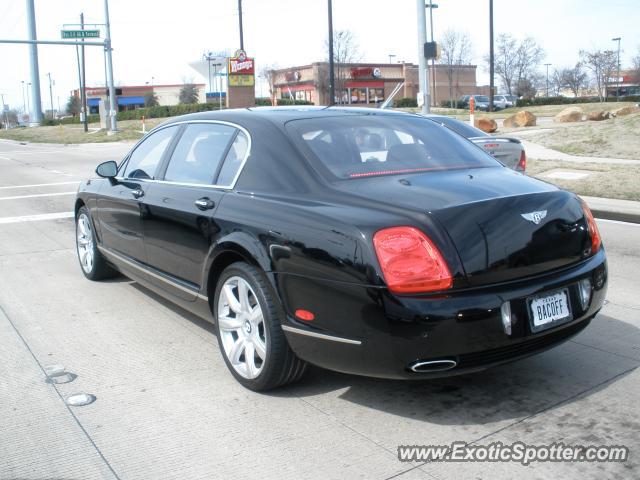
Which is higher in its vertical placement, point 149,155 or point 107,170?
point 149,155

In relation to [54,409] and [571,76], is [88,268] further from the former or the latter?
[571,76]

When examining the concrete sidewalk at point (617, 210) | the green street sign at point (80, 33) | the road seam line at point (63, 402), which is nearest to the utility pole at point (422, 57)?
the concrete sidewalk at point (617, 210)

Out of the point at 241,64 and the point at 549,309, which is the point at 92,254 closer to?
the point at 549,309

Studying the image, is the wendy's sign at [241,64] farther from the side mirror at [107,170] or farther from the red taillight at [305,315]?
the red taillight at [305,315]

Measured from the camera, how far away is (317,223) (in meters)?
3.68

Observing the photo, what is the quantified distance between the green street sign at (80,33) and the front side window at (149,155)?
36.8 metres

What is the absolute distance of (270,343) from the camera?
153 inches

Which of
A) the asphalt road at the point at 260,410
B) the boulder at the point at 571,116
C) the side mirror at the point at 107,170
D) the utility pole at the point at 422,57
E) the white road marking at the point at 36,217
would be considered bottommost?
the asphalt road at the point at 260,410

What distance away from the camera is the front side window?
552 centimetres

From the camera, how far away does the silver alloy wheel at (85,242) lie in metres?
6.89

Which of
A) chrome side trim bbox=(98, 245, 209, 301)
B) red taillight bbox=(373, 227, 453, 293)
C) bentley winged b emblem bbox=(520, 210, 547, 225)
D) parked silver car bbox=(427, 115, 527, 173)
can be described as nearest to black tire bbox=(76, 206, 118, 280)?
chrome side trim bbox=(98, 245, 209, 301)

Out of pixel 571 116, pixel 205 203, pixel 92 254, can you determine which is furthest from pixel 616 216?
pixel 571 116

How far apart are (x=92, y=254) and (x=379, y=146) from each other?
11.6 ft

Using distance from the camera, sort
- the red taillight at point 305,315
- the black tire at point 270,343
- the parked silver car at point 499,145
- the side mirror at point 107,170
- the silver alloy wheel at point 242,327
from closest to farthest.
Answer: the red taillight at point 305,315
the black tire at point 270,343
the silver alloy wheel at point 242,327
the side mirror at point 107,170
the parked silver car at point 499,145
